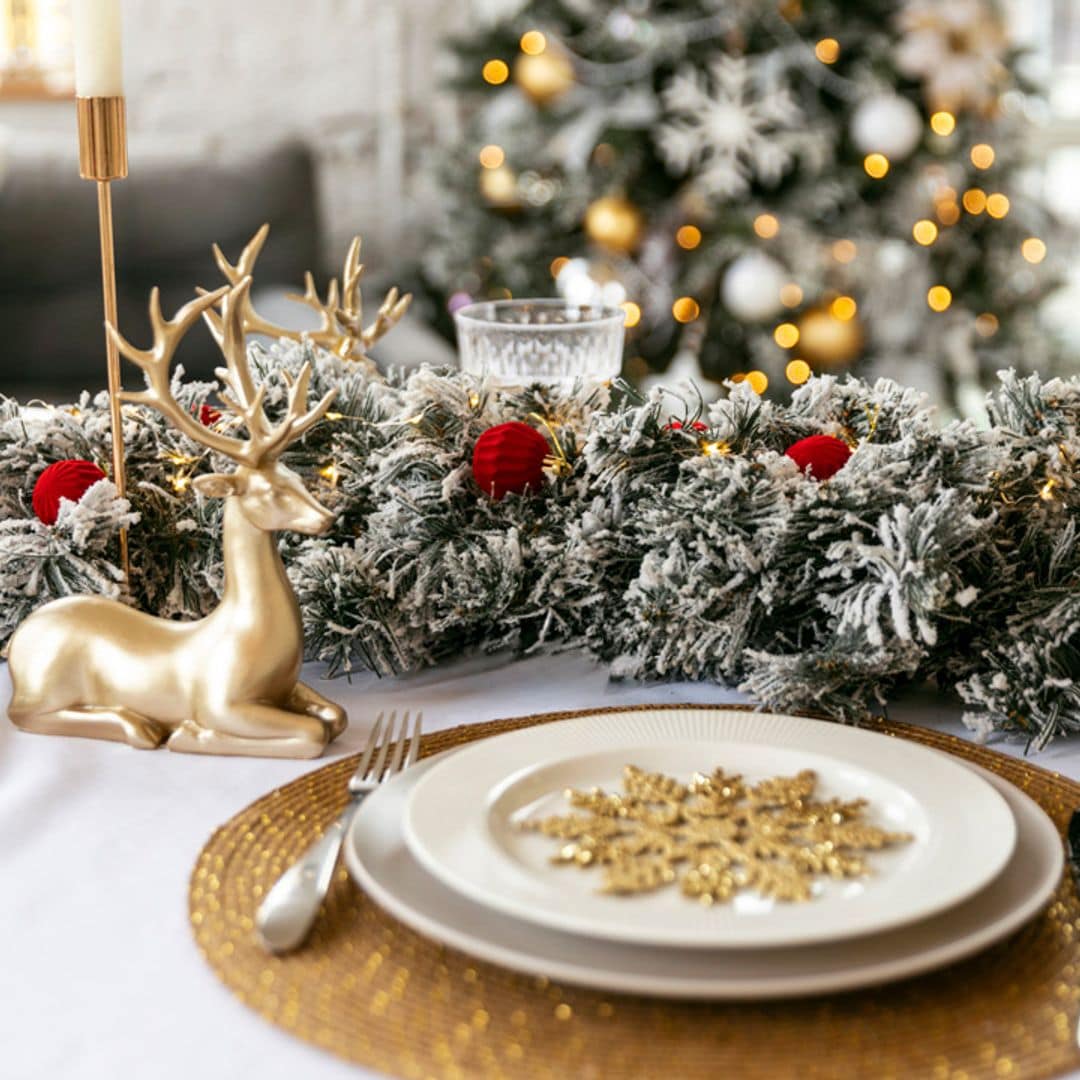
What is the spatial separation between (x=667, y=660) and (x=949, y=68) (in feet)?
8.18

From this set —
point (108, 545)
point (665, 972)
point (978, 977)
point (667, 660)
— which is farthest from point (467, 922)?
point (108, 545)

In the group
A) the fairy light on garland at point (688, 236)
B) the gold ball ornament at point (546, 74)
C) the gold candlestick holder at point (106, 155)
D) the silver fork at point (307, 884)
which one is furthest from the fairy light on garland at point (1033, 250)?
the silver fork at point (307, 884)

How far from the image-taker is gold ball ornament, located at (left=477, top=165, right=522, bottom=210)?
3.22m

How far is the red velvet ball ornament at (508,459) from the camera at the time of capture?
2.85 feet

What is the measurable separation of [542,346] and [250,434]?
38 centimetres

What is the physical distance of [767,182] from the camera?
3.02 m

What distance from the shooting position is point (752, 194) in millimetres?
3051

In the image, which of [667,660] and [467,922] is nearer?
[467,922]

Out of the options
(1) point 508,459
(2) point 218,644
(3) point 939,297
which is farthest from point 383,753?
(3) point 939,297

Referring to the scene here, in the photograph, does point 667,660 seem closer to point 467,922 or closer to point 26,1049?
point 467,922

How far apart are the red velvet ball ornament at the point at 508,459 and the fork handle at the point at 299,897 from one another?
11.7 inches

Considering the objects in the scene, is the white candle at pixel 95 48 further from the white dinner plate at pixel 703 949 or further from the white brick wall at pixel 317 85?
the white brick wall at pixel 317 85

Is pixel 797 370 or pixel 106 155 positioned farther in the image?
pixel 797 370

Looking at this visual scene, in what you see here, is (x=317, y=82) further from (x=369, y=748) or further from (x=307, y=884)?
(x=307, y=884)
